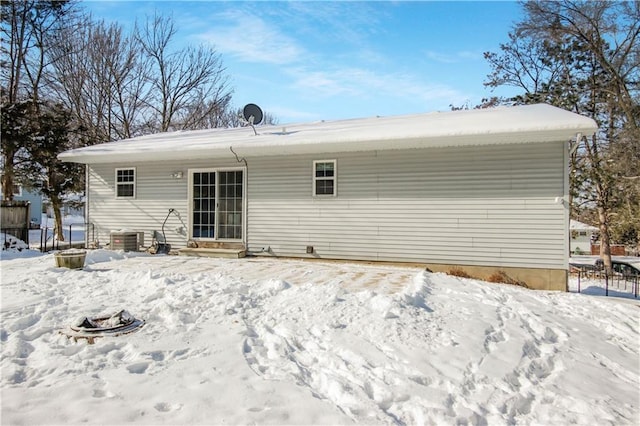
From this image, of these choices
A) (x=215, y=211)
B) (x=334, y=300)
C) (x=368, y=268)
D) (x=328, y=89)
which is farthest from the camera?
(x=328, y=89)

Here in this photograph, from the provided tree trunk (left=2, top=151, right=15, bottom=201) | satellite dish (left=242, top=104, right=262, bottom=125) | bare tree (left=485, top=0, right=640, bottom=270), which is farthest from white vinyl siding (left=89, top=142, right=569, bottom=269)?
bare tree (left=485, top=0, right=640, bottom=270)

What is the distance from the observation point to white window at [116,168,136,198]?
1032 centimetres

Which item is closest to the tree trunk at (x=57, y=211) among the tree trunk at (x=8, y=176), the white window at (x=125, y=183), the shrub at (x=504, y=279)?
the tree trunk at (x=8, y=176)

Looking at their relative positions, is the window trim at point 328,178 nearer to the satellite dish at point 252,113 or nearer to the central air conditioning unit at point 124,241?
the satellite dish at point 252,113

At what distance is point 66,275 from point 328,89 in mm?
8633

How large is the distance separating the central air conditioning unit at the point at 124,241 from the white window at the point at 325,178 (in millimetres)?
5049

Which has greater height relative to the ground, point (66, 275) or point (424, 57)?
point (424, 57)

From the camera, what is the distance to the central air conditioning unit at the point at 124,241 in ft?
31.6

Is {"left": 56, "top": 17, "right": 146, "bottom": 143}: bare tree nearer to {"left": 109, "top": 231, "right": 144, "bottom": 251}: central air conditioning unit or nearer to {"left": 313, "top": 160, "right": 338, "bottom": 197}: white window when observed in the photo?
{"left": 109, "top": 231, "right": 144, "bottom": 251}: central air conditioning unit

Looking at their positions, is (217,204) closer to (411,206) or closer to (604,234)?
(411,206)

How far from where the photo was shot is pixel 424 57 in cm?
983

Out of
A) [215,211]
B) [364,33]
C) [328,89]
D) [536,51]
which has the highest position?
[536,51]

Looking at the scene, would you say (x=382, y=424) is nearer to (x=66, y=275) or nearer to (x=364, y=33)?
(x=66, y=275)

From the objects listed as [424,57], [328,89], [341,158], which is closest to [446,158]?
[341,158]
